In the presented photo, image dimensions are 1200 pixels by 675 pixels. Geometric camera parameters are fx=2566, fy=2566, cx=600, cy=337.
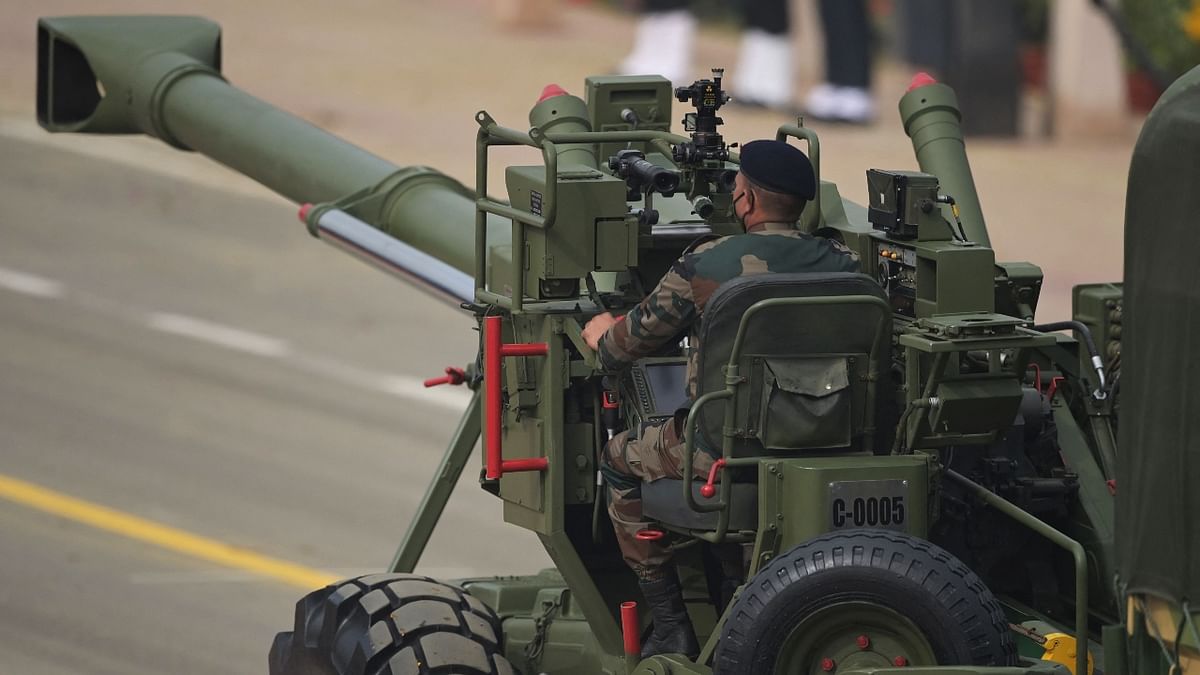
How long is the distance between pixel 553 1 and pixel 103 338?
12.6 meters

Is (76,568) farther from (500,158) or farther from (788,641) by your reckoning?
(500,158)

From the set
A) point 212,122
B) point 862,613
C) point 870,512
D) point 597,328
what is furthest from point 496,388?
point 212,122

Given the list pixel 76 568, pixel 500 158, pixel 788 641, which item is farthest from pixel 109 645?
pixel 500 158

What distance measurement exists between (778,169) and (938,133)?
2.04 meters

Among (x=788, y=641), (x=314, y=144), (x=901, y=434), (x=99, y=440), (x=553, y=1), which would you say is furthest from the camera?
(x=553, y=1)

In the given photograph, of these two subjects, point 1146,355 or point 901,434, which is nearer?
point 1146,355

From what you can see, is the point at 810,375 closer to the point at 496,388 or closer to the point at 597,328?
the point at 597,328

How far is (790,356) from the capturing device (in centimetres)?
869

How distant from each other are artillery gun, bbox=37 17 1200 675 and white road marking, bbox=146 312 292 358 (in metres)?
8.20

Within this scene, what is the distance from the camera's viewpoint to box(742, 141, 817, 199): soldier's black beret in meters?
8.95

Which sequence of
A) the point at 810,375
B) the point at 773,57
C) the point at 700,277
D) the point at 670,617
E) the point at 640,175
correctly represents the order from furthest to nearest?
the point at 773,57, the point at 640,175, the point at 670,617, the point at 700,277, the point at 810,375

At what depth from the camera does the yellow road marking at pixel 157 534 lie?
1452 centimetres

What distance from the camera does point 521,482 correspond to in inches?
385

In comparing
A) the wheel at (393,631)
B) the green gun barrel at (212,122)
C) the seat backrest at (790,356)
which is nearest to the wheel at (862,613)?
the seat backrest at (790,356)
